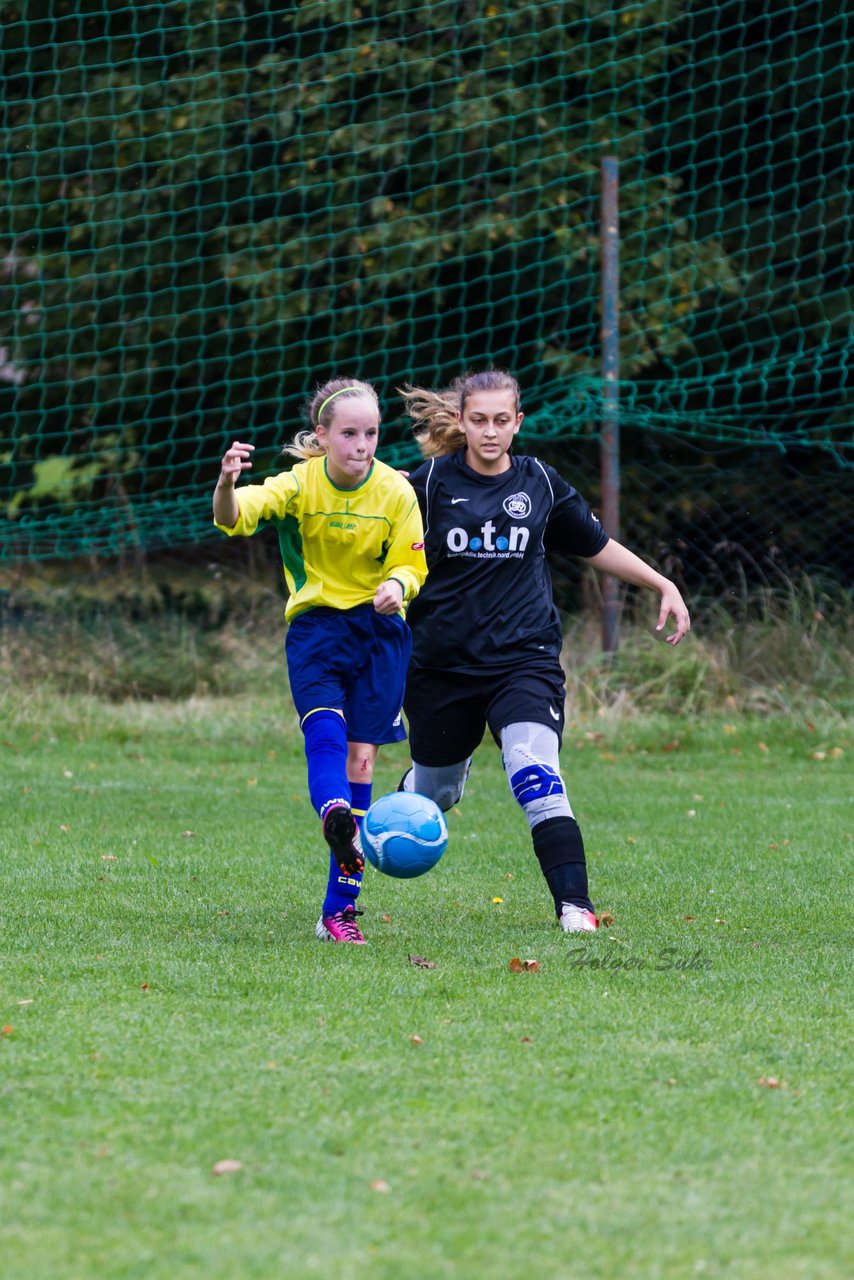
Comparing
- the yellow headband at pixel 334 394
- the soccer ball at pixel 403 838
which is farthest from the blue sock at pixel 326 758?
the yellow headband at pixel 334 394

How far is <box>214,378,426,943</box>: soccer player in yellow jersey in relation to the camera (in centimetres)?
501

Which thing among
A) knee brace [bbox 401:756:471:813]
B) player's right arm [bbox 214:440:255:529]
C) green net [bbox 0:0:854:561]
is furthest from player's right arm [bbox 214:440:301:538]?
green net [bbox 0:0:854:561]

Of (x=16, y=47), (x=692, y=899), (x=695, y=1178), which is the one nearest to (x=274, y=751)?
(x=692, y=899)

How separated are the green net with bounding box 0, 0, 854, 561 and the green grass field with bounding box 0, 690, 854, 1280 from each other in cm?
586

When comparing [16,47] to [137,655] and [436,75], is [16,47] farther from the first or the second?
[137,655]

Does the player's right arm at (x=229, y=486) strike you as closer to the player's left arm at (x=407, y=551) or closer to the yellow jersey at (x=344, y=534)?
the yellow jersey at (x=344, y=534)

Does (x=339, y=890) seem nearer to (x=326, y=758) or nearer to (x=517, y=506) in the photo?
(x=326, y=758)

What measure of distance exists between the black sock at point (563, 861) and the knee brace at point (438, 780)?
552 millimetres

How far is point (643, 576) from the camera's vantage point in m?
5.61

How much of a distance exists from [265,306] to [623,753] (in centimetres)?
451

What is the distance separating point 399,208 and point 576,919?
805cm

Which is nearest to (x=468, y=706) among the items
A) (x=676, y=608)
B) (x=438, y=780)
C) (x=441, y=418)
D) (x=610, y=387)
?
(x=438, y=780)

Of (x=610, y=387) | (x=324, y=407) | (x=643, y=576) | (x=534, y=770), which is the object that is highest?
(x=610, y=387)

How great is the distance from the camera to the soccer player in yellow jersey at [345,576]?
5008 millimetres
